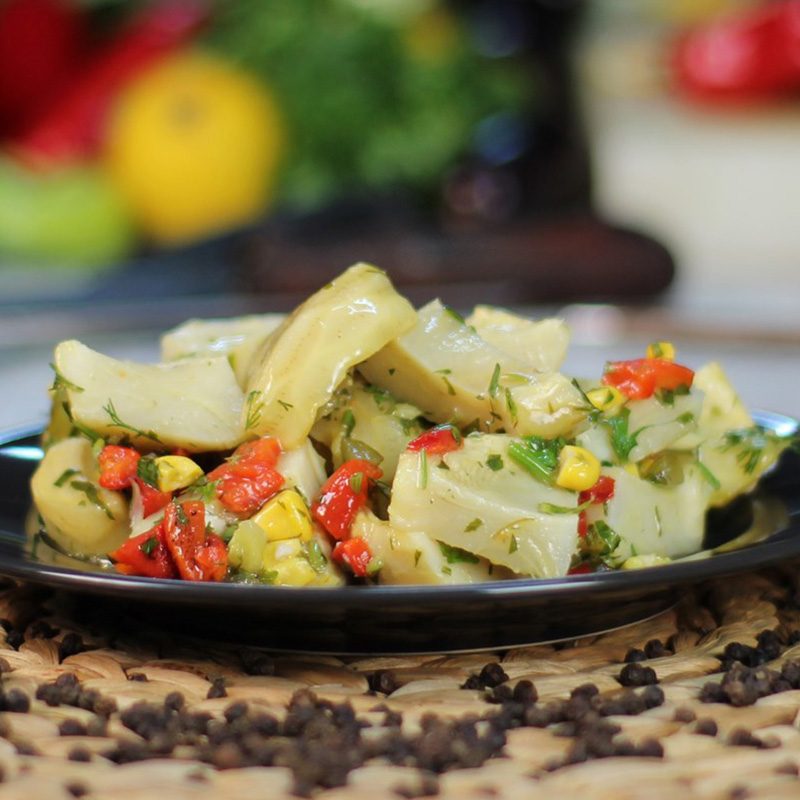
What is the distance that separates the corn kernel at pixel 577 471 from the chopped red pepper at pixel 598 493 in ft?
0.08

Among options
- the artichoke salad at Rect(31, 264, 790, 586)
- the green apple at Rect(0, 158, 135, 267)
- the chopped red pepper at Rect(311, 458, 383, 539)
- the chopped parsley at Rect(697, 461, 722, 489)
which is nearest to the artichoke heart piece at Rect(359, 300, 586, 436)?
the artichoke salad at Rect(31, 264, 790, 586)

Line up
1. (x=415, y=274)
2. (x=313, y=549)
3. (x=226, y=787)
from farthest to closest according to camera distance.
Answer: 1. (x=415, y=274)
2. (x=313, y=549)
3. (x=226, y=787)

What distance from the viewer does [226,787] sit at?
1158mm

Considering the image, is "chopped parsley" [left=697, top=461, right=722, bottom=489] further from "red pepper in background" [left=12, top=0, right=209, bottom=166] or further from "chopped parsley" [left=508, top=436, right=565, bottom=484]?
"red pepper in background" [left=12, top=0, right=209, bottom=166]

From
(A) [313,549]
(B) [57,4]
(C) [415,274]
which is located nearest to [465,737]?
(A) [313,549]

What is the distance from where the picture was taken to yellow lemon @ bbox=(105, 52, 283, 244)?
4.29m

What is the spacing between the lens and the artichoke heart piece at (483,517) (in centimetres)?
138

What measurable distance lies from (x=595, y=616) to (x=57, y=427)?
682mm

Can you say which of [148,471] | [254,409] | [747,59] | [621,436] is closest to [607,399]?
[621,436]

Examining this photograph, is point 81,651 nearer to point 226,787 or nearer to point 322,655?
point 322,655

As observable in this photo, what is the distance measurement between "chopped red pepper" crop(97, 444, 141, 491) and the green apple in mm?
2628

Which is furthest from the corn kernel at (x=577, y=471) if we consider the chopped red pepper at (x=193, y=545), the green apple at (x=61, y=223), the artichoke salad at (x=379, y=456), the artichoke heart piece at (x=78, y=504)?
the green apple at (x=61, y=223)

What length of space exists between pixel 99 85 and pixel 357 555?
3590mm

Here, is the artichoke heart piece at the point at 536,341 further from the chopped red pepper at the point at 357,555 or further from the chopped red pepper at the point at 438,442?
the chopped red pepper at the point at 357,555
